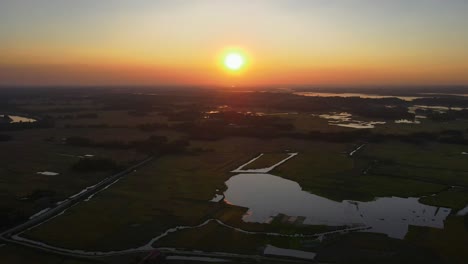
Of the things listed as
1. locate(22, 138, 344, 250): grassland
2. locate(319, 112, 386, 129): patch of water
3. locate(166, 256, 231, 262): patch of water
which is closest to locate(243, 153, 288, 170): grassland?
locate(22, 138, 344, 250): grassland

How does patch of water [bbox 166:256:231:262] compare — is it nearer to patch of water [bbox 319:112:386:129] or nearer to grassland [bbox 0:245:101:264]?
grassland [bbox 0:245:101:264]

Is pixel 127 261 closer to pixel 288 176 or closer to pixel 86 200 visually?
pixel 86 200

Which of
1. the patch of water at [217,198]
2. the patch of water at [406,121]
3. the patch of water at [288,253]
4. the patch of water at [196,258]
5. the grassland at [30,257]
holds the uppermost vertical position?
the patch of water at [406,121]

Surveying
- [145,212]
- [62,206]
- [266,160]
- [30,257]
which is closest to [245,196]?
[145,212]

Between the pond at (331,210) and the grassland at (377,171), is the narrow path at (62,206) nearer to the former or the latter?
the pond at (331,210)

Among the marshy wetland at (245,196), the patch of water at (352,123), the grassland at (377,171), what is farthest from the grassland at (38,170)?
the patch of water at (352,123)

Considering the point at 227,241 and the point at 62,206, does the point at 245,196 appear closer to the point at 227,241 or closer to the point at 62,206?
the point at 227,241

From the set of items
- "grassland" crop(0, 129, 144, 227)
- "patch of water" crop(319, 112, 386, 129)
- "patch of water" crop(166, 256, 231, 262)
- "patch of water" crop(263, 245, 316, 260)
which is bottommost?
"patch of water" crop(166, 256, 231, 262)

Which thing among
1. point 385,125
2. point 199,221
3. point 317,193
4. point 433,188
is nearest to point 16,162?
point 199,221
